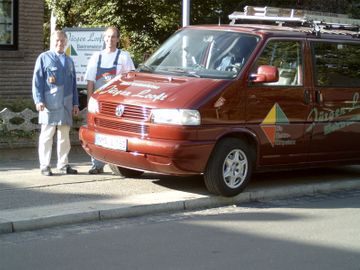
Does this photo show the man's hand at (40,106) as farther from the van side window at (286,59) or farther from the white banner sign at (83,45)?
the white banner sign at (83,45)

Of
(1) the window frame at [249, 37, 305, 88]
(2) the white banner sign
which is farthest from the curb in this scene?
(2) the white banner sign

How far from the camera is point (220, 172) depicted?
25.1 ft

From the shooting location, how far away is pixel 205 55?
8.26 metres

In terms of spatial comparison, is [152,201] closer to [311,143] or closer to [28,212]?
[28,212]

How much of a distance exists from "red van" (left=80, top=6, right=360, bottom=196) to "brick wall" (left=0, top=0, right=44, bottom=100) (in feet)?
17.4

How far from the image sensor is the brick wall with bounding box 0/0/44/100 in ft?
43.3

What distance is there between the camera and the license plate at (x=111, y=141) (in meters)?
7.65

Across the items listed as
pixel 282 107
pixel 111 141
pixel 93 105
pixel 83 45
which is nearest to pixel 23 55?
pixel 83 45

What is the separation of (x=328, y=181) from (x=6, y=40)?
24.1 ft

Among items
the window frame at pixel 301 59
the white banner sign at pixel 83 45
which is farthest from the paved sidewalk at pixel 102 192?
the white banner sign at pixel 83 45

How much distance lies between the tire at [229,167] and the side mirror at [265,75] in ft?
2.50

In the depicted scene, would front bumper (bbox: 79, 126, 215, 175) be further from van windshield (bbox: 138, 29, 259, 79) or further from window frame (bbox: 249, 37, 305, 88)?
window frame (bbox: 249, 37, 305, 88)

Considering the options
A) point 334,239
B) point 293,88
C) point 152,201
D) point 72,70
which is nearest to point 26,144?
point 72,70

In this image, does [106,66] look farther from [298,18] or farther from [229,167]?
[298,18]
